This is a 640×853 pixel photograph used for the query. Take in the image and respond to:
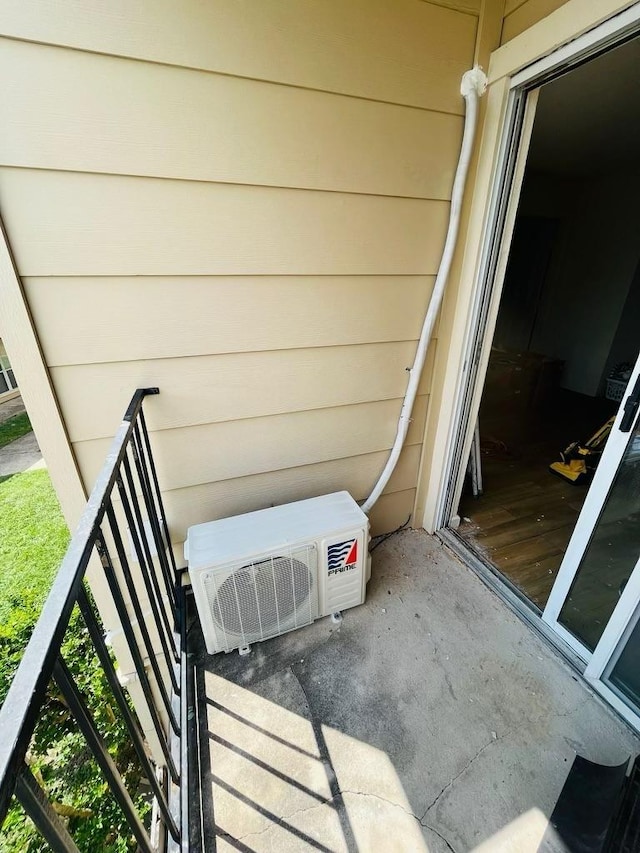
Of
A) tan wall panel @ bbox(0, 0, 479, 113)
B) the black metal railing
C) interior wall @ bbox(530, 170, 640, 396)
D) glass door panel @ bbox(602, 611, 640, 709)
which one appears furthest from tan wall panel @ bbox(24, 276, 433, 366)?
interior wall @ bbox(530, 170, 640, 396)

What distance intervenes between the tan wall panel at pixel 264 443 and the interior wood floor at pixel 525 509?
29.9 inches

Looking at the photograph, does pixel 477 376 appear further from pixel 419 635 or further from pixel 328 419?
pixel 419 635

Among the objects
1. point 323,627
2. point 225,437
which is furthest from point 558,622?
point 225,437

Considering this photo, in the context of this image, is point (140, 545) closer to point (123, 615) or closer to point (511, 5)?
point (123, 615)

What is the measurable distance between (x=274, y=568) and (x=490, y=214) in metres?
1.56

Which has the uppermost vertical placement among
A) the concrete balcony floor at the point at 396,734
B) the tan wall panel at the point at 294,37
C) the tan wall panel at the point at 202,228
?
the tan wall panel at the point at 294,37

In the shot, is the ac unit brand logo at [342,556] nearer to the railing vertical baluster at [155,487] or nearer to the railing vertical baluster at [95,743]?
the railing vertical baluster at [155,487]

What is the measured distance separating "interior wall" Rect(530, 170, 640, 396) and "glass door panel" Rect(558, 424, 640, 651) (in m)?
3.60

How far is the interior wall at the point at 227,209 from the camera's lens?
98cm

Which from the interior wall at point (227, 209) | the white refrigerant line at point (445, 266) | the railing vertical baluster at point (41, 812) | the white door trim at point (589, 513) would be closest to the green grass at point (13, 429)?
the interior wall at point (227, 209)

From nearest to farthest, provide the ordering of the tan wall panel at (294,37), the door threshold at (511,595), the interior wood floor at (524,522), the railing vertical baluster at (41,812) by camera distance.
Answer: the railing vertical baluster at (41,812), the tan wall panel at (294,37), the door threshold at (511,595), the interior wood floor at (524,522)

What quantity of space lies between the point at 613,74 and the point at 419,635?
277 centimetres

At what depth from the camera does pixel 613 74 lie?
1800mm

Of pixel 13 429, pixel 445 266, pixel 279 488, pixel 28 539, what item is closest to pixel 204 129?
pixel 445 266
